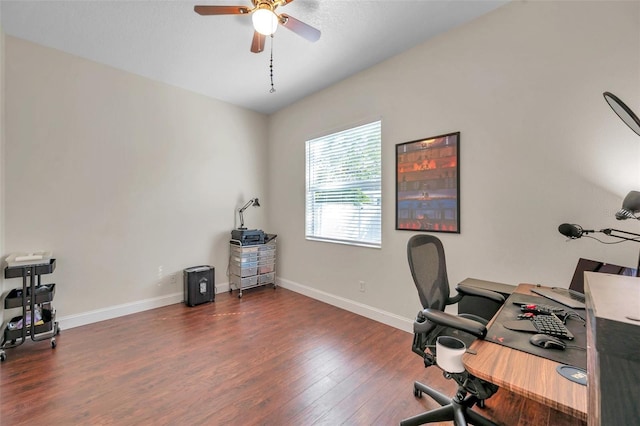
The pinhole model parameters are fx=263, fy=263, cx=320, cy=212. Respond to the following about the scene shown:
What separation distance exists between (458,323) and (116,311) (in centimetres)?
365

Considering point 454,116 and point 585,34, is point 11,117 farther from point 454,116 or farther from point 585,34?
point 585,34

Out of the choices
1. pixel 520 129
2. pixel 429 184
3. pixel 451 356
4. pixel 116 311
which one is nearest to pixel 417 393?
pixel 451 356

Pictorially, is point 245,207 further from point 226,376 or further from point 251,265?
point 226,376

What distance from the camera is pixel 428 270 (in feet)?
5.56

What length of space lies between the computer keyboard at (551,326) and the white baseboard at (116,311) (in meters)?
3.86

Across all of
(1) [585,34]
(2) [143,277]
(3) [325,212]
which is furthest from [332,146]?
(2) [143,277]

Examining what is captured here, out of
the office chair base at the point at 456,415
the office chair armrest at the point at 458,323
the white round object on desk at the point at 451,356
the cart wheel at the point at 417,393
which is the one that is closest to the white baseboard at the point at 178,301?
the cart wheel at the point at 417,393

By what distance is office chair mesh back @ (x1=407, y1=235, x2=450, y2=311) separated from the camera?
1567 millimetres

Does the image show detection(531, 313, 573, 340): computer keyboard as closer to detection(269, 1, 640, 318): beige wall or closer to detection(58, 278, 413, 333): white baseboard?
detection(269, 1, 640, 318): beige wall

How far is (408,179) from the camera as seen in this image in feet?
9.08

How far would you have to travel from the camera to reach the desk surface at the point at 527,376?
0.79 metres

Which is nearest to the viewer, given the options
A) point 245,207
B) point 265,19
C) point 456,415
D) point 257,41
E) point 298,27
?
point 456,415

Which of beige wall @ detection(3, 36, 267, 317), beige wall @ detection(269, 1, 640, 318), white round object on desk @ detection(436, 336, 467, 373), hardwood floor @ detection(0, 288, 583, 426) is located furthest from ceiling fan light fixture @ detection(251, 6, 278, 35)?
hardwood floor @ detection(0, 288, 583, 426)

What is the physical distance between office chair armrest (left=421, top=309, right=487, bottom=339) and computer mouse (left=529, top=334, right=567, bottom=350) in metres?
0.18
